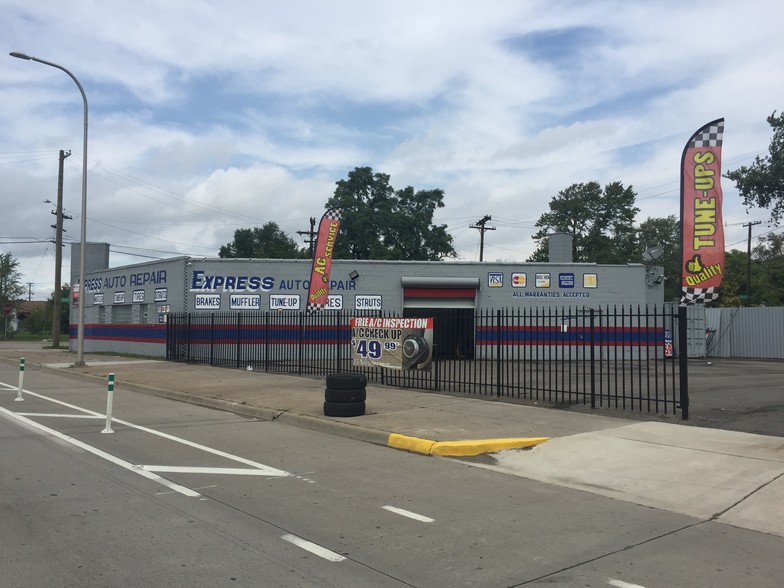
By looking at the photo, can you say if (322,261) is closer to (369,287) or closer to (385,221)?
(369,287)

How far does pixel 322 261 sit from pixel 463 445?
47.6 feet

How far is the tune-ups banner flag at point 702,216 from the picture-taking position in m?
11.7

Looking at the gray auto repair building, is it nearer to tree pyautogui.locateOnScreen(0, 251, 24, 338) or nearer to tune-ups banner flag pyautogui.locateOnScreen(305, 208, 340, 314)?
tune-ups banner flag pyautogui.locateOnScreen(305, 208, 340, 314)

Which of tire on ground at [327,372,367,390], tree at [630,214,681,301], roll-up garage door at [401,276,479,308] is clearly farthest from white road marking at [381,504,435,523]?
tree at [630,214,681,301]

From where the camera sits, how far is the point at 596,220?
6894 cm

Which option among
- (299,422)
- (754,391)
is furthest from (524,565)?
(754,391)

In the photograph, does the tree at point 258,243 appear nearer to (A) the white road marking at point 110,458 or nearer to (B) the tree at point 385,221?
(B) the tree at point 385,221

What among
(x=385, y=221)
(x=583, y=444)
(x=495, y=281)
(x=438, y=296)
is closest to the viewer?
(x=583, y=444)

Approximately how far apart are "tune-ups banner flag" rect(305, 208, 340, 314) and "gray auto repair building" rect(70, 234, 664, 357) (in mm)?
5216

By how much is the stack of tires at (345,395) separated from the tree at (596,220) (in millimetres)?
57557

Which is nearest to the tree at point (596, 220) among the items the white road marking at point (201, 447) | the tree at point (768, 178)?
the tree at point (768, 178)

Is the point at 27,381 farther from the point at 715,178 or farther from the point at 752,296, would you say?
the point at 752,296

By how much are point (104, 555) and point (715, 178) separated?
1144 centimetres

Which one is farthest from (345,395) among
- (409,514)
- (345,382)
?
(409,514)
